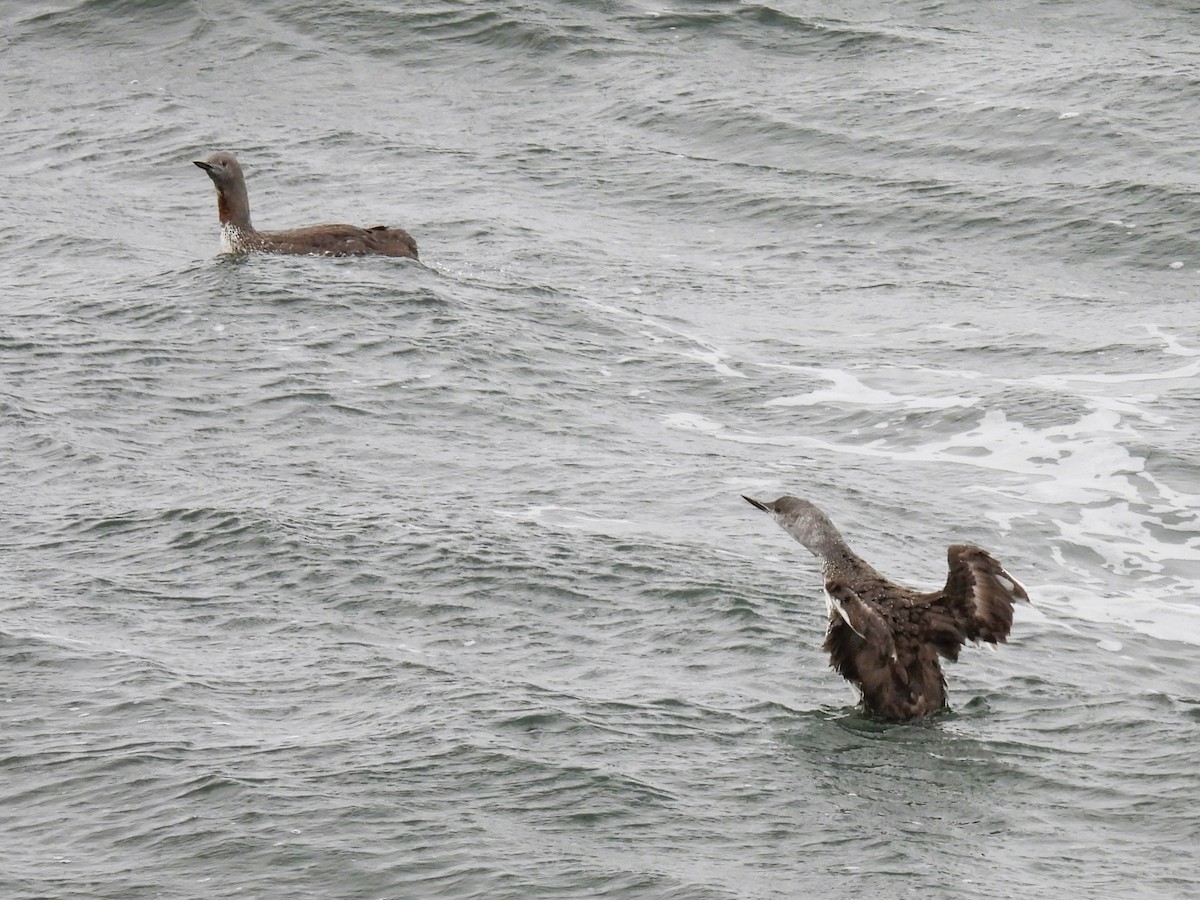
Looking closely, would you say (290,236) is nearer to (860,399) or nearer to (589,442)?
(589,442)

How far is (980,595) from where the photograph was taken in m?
9.12

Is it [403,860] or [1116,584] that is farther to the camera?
[1116,584]

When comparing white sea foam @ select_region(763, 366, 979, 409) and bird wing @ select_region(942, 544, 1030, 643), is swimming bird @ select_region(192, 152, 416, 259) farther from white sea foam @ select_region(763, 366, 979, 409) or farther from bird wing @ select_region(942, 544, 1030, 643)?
bird wing @ select_region(942, 544, 1030, 643)

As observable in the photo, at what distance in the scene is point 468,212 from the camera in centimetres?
1964

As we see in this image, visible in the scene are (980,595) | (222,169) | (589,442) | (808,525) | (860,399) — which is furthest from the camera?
(222,169)

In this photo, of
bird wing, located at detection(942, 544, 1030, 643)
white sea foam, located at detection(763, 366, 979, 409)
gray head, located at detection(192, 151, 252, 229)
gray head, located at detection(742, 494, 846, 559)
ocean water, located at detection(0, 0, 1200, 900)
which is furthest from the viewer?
gray head, located at detection(192, 151, 252, 229)

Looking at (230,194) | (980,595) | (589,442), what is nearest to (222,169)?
(230,194)

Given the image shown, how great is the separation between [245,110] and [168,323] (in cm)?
818

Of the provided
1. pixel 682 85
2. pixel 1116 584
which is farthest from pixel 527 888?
pixel 682 85

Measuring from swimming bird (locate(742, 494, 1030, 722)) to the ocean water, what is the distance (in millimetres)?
194

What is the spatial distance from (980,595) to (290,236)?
9974mm

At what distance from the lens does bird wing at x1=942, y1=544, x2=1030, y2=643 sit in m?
9.09

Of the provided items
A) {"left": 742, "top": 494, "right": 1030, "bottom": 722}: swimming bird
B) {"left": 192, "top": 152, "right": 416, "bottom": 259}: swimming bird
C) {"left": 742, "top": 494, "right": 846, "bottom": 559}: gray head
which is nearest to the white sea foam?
{"left": 742, "top": 494, "right": 846, "bottom": 559}: gray head

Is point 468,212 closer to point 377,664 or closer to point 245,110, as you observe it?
point 245,110
